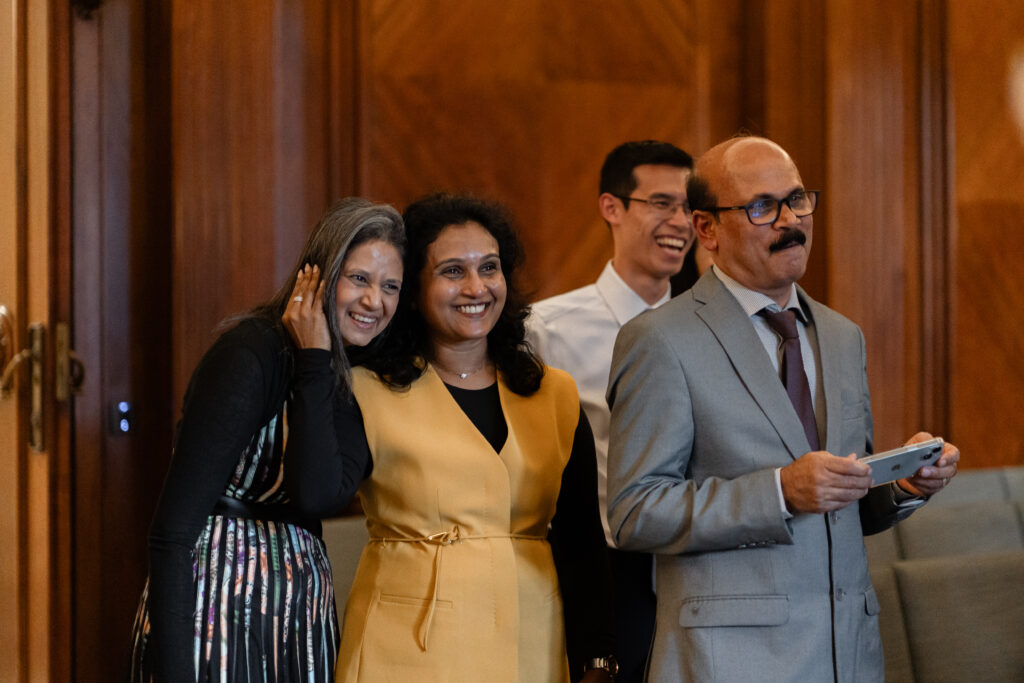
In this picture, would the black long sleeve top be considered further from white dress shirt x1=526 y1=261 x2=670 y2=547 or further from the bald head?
white dress shirt x1=526 y1=261 x2=670 y2=547

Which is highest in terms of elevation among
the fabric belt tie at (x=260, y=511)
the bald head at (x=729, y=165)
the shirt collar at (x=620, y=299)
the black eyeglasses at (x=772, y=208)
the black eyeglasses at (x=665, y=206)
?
the black eyeglasses at (x=665, y=206)

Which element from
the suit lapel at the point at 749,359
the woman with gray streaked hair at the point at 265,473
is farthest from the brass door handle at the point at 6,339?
the suit lapel at the point at 749,359

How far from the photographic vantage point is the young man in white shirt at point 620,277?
9.88 ft

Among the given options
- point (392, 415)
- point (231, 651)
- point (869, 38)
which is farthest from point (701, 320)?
point (869, 38)

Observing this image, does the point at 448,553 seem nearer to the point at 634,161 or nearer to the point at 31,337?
the point at 634,161

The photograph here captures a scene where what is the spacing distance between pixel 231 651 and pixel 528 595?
24.3 inches

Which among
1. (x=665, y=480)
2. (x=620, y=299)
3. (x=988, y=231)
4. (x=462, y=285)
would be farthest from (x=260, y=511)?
(x=988, y=231)

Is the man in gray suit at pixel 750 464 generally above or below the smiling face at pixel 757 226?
below

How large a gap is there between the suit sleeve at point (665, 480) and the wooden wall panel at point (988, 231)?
9.81 ft

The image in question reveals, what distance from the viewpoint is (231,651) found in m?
1.96

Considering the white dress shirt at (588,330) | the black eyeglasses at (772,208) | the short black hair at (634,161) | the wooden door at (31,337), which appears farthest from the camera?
the short black hair at (634,161)

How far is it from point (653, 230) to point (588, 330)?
1.25ft

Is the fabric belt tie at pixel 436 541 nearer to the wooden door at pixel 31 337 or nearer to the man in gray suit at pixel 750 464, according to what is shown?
the man in gray suit at pixel 750 464

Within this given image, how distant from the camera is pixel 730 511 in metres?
1.89
